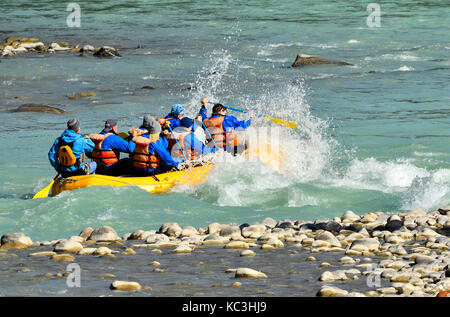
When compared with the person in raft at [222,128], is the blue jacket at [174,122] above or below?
above

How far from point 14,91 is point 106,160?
551 inches

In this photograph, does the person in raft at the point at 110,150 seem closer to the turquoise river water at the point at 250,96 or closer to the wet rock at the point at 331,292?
the turquoise river water at the point at 250,96

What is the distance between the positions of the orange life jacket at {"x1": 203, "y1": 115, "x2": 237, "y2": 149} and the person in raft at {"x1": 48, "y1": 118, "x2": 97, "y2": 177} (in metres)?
2.35

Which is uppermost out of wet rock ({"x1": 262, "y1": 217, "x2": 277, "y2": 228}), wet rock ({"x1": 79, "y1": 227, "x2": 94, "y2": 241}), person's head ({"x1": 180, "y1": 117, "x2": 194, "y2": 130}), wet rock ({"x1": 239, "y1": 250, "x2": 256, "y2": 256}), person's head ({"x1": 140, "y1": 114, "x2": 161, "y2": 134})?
person's head ({"x1": 140, "y1": 114, "x2": 161, "y2": 134})

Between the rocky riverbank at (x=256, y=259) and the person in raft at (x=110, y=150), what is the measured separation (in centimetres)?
332

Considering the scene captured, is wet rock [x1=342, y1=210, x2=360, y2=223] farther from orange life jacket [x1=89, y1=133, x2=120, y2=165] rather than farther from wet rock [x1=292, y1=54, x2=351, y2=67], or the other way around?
wet rock [x1=292, y1=54, x2=351, y2=67]

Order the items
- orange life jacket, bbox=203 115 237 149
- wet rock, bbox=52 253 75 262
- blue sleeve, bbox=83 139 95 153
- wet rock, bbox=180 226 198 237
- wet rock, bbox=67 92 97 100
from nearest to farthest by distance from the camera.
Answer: wet rock, bbox=52 253 75 262
wet rock, bbox=180 226 198 237
blue sleeve, bbox=83 139 95 153
orange life jacket, bbox=203 115 237 149
wet rock, bbox=67 92 97 100

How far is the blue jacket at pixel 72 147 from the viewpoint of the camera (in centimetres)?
1277

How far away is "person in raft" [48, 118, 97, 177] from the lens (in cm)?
1274

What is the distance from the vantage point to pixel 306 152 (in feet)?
51.0

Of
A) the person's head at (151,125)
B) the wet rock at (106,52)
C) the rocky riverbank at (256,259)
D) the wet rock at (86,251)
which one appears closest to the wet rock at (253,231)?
the rocky riverbank at (256,259)

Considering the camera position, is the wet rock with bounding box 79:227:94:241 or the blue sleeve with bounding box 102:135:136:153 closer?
the wet rock with bounding box 79:227:94:241

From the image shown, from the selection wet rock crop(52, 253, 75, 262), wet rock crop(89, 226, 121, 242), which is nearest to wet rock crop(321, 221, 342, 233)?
wet rock crop(89, 226, 121, 242)

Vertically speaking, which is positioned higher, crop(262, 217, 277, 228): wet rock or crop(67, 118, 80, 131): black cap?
crop(67, 118, 80, 131): black cap
